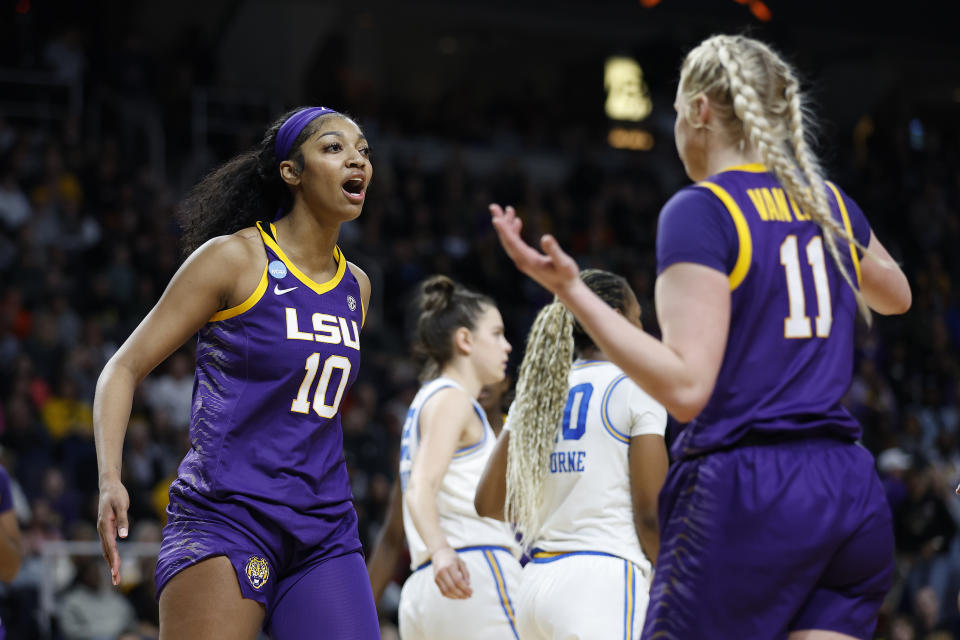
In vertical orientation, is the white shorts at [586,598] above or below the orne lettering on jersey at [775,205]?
below

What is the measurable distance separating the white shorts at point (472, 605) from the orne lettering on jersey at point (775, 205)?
2.37 metres

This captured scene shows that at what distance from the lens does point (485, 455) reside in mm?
4820

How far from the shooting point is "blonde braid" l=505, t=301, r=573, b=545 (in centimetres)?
397

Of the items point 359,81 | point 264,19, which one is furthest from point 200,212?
point 359,81

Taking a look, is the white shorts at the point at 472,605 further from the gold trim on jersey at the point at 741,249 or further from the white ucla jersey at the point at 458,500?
the gold trim on jersey at the point at 741,249

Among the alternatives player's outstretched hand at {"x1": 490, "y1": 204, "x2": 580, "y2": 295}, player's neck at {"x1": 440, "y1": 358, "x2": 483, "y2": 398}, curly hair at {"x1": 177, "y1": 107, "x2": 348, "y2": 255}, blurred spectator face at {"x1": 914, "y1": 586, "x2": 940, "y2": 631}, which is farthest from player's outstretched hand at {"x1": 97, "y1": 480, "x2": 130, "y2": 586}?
blurred spectator face at {"x1": 914, "y1": 586, "x2": 940, "y2": 631}

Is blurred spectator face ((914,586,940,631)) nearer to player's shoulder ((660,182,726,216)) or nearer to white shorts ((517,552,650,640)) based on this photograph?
white shorts ((517,552,650,640))

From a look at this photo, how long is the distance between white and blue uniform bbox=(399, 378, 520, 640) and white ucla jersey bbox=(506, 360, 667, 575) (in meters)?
0.66

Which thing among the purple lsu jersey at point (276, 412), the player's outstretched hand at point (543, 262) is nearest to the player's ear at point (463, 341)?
the purple lsu jersey at point (276, 412)

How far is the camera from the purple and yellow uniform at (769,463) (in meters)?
2.38

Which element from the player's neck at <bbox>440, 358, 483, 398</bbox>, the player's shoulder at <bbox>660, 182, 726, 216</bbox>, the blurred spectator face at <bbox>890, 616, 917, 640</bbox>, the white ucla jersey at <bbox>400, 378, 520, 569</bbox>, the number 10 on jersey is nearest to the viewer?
the player's shoulder at <bbox>660, 182, 726, 216</bbox>

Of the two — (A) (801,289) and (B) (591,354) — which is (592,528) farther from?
(A) (801,289)

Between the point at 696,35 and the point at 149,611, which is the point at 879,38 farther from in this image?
the point at 149,611

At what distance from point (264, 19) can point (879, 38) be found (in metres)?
10.2
